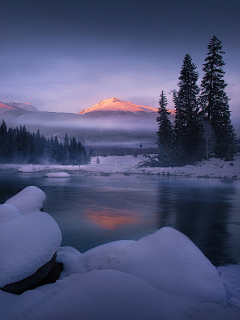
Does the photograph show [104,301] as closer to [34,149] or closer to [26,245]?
[26,245]

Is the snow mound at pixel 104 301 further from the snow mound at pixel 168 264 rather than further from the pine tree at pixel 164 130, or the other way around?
the pine tree at pixel 164 130

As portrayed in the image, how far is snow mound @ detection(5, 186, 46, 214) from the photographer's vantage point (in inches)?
340

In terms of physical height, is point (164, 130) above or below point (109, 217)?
above

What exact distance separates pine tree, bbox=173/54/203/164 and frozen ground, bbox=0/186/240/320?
32356mm

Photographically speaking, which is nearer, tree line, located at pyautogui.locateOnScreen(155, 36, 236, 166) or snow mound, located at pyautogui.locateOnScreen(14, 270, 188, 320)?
snow mound, located at pyautogui.locateOnScreen(14, 270, 188, 320)

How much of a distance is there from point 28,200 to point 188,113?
31.5 m

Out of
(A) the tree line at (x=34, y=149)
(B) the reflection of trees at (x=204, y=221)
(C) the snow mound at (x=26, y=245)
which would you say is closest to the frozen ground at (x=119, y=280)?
(C) the snow mound at (x=26, y=245)

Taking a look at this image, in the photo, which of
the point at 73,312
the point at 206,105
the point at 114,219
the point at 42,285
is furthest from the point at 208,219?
the point at 206,105

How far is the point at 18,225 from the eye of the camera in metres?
4.47

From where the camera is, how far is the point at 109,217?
9523 mm

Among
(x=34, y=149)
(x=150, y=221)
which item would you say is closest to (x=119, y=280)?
(x=150, y=221)

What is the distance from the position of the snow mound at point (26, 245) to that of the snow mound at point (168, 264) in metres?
0.86

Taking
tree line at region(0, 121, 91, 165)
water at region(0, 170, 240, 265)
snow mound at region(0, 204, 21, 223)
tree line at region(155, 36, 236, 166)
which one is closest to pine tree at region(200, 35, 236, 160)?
tree line at region(155, 36, 236, 166)

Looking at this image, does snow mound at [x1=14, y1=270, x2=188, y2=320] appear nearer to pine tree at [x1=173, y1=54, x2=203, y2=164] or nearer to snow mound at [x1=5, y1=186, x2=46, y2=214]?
snow mound at [x1=5, y1=186, x2=46, y2=214]
